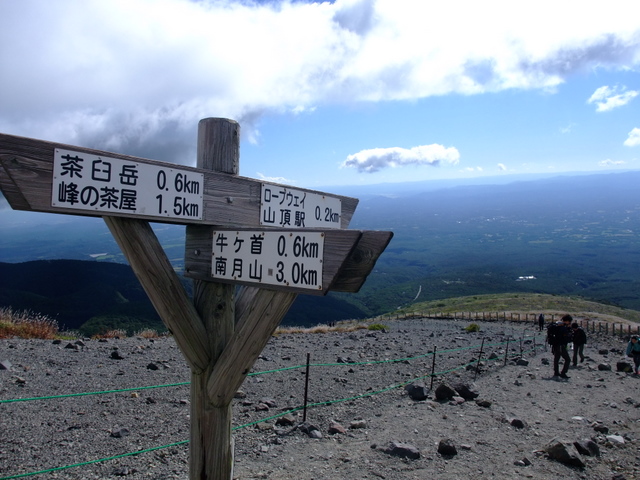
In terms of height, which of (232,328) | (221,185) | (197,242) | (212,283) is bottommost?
(232,328)

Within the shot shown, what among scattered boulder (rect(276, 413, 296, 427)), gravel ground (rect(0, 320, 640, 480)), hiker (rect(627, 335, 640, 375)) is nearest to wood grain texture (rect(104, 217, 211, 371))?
gravel ground (rect(0, 320, 640, 480))

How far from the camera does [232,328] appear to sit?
292 centimetres

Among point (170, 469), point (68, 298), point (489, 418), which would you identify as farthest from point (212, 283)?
point (68, 298)

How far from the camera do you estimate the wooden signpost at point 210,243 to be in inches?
89.2

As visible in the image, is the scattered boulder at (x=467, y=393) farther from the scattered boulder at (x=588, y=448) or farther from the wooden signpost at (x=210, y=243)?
the wooden signpost at (x=210, y=243)

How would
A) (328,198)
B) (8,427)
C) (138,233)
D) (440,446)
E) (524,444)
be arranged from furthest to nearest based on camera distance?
(524,444) < (440,446) < (8,427) < (328,198) < (138,233)

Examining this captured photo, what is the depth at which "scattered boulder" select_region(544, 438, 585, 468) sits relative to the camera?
5.99 meters

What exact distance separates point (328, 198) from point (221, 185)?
94 cm

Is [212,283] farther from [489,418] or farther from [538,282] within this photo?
[538,282]

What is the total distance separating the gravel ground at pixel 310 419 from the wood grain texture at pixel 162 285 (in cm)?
272

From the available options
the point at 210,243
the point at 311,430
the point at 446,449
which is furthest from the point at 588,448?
the point at 210,243

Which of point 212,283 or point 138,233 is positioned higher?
point 138,233

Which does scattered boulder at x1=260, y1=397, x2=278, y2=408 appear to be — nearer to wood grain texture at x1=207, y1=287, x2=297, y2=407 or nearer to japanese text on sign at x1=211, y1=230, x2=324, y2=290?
wood grain texture at x1=207, y1=287, x2=297, y2=407

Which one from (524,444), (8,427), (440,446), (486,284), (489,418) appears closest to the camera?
(8,427)
